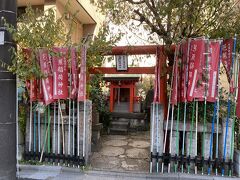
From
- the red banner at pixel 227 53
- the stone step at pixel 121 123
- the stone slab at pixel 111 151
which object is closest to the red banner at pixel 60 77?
the stone slab at pixel 111 151

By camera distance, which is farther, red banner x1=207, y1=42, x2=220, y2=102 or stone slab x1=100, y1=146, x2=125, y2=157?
stone slab x1=100, y1=146, x2=125, y2=157

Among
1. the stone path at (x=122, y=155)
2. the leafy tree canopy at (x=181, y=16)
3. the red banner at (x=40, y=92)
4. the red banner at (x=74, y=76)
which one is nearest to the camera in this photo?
the leafy tree canopy at (x=181, y=16)

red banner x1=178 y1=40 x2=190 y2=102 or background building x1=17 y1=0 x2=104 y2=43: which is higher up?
background building x1=17 y1=0 x2=104 y2=43

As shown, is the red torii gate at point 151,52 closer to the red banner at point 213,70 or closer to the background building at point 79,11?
the red banner at point 213,70

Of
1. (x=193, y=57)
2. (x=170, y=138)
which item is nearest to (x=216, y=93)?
(x=193, y=57)

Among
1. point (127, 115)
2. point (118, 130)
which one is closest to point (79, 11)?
point (127, 115)

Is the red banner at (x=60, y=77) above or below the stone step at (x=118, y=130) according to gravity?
above

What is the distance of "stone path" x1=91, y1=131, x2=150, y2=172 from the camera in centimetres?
577

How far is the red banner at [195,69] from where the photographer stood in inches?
190

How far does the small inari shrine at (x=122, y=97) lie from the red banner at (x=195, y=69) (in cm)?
790

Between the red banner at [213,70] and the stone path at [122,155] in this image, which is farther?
the stone path at [122,155]

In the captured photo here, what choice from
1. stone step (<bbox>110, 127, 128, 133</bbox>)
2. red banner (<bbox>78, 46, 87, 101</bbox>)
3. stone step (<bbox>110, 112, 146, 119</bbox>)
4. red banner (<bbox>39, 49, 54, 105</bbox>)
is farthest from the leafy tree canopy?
stone step (<bbox>110, 112, 146, 119</bbox>)

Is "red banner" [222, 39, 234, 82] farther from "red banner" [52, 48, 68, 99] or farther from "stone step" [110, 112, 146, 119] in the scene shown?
"stone step" [110, 112, 146, 119]

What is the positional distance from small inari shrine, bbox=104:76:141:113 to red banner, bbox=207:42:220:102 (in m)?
8.04
